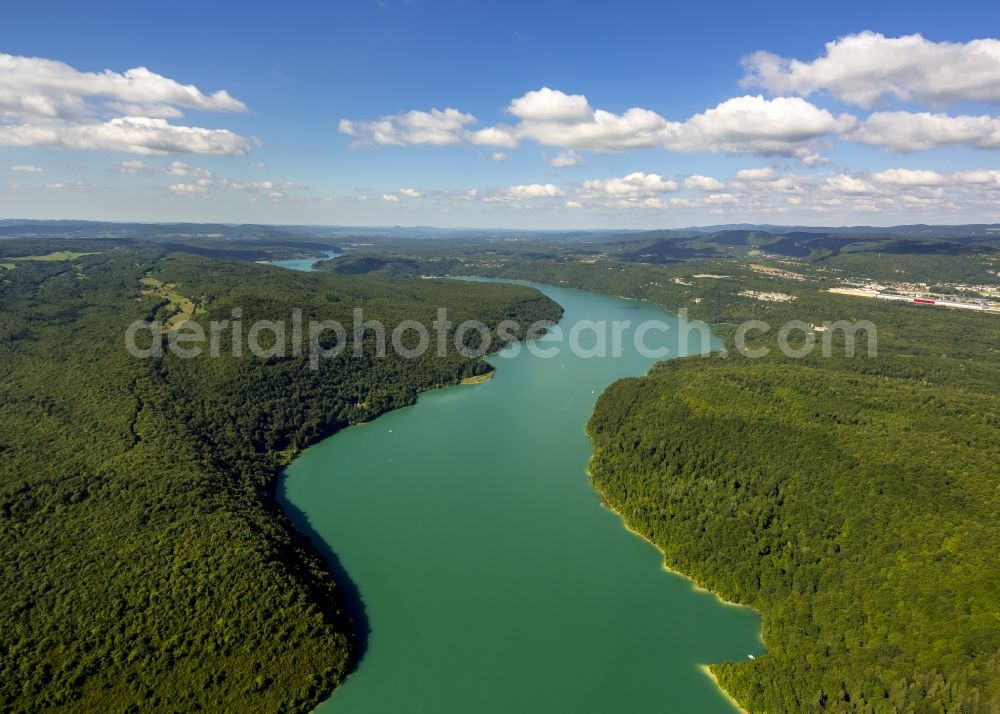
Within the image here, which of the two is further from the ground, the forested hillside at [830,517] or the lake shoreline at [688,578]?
the forested hillside at [830,517]

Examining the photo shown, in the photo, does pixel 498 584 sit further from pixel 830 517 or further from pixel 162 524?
pixel 162 524

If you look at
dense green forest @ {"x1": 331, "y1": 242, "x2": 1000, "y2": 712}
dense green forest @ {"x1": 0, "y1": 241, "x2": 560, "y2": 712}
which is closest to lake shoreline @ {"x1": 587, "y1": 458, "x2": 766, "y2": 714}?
dense green forest @ {"x1": 331, "y1": 242, "x2": 1000, "y2": 712}

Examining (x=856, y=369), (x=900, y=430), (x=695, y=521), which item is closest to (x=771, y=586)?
(x=695, y=521)

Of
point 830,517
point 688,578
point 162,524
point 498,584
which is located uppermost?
point 830,517

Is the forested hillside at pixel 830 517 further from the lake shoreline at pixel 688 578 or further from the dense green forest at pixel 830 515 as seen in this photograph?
the lake shoreline at pixel 688 578

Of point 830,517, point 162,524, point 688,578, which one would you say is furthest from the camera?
point 688,578

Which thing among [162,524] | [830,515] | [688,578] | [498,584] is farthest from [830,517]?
[162,524]

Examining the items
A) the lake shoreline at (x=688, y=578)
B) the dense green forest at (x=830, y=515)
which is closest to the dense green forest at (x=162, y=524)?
the lake shoreline at (x=688, y=578)

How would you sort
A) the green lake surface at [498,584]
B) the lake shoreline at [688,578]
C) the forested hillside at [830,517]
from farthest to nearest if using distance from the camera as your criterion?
the green lake surface at [498,584] → the lake shoreline at [688,578] → the forested hillside at [830,517]
